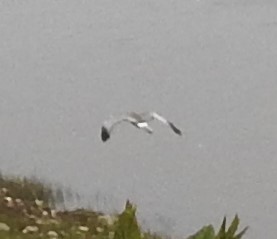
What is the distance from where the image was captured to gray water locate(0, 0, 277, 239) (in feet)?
34.7

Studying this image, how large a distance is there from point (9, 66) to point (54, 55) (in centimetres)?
71

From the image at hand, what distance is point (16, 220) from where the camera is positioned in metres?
6.86

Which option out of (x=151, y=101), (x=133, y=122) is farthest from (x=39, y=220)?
(x=151, y=101)

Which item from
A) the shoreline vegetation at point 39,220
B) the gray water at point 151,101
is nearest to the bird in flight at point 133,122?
the shoreline vegetation at point 39,220

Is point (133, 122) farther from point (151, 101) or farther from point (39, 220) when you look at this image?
point (151, 101)

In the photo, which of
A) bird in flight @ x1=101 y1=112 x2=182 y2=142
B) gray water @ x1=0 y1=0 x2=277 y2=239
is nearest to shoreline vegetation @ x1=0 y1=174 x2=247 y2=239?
bird in flight @ x1=101 y1=112 x2=182 y2=142

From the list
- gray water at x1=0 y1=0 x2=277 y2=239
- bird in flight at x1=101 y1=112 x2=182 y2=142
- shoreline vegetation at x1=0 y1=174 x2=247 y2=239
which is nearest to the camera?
shoreline vegetation at x1=0 y1=174 x2=247 y2=239

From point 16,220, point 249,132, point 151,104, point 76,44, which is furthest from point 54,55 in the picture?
point 16,220

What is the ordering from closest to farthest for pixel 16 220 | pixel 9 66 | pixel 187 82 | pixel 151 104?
pixel 16 220 → pixel 151 104 → pixel 187 82 → pixel 9 66

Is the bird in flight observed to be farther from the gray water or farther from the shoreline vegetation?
the gray water

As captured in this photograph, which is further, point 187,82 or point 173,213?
point 187,82

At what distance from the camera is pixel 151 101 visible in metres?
13.1

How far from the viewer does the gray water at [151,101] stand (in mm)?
10562

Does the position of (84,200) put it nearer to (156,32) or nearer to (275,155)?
(275,155)
